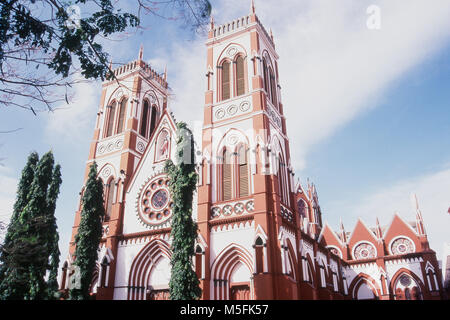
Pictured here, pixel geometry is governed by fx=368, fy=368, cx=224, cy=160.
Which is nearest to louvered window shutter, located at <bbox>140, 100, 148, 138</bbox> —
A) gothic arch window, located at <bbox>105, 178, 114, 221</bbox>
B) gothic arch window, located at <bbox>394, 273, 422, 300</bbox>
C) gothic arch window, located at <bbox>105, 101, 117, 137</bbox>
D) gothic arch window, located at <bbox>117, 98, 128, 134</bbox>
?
gothic arch window, located at <bbox>117, 98, 128, 134</bbox>

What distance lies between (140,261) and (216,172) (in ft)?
24.2

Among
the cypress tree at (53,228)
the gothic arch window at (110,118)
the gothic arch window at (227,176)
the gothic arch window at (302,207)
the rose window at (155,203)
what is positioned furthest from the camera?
the gothic arch window at (302,207)

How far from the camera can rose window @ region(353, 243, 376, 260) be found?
38.4 meters

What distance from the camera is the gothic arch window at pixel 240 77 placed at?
25452 mm

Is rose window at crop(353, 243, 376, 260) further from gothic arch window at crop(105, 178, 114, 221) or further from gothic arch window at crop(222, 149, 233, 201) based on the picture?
gothic arch window at crop(105, 178, 114, 221)

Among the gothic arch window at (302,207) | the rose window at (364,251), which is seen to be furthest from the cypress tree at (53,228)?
the rose window at (364,251)

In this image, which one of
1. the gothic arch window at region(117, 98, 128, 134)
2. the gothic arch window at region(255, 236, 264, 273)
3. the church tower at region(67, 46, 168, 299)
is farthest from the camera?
the gothic arch window at region(117, 98, 128, 134)

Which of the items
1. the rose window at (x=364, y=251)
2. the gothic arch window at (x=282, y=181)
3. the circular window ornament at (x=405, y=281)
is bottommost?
the circular window ornament at (x=405, y=281)

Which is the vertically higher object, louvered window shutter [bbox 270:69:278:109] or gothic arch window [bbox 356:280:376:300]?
louvered window shutter [bbox 270:69:278:109]

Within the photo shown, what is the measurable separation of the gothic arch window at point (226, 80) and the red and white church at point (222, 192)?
80 mm

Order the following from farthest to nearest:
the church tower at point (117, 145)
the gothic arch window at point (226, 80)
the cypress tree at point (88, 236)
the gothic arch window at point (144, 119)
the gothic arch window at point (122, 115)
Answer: the gothic arch window at point (144, 119)
the gothic arch window at point (122, 115)
the gothic arch window at point (226, 80)
the church tower at point (117, 145)
the cypress tree at point (88, 236)

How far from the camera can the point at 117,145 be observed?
95.6 ft

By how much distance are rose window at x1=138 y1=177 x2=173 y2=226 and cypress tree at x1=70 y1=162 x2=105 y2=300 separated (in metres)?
2.94

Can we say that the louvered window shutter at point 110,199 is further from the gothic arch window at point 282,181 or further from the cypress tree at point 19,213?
the gothic arch window at point 282,181
